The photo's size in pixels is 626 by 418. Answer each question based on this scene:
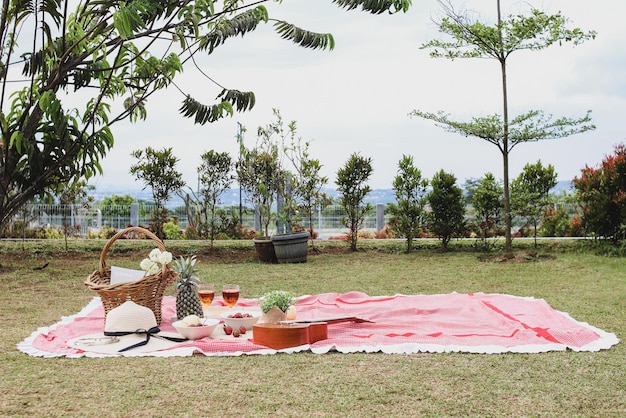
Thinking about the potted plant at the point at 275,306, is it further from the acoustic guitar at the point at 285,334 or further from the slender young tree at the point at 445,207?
the slender young tree at the point at 445,207

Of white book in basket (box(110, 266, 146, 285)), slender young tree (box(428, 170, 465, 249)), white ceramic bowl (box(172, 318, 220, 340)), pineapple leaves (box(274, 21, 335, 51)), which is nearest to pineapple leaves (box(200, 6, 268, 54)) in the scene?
pineapple leaves (box(274, 21, 335, 51))

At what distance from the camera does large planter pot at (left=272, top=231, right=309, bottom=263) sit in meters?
11.0

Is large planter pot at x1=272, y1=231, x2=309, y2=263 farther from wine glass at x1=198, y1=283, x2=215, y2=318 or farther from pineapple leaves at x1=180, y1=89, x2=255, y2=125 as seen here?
wine glass at x1=198, y1=283, x2=215, y2=318

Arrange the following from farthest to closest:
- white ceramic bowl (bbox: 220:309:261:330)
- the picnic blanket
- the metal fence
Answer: the metal fence < white ceramic bowl (bbox: 220:309:261:330) < the picnic blanket

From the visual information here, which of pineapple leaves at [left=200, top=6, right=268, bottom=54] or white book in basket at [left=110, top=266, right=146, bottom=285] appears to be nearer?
white book in basket at [left=110, top=266, right=146, bottom=285]

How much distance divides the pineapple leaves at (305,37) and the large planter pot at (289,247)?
295 centimetres

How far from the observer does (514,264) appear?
10.6m

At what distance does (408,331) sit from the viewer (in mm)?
5113

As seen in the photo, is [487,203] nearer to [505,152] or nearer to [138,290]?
[505,152]

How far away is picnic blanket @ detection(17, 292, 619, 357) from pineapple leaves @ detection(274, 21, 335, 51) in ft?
16.1

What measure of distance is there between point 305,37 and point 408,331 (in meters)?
6.18

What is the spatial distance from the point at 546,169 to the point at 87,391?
10.6m

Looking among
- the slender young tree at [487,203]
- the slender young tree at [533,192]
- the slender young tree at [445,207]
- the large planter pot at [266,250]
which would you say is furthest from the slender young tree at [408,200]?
the large planter pot at [266,250]

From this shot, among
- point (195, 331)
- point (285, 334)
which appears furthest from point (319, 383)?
point (195, 331)
